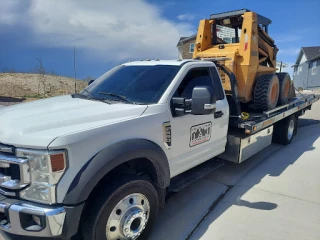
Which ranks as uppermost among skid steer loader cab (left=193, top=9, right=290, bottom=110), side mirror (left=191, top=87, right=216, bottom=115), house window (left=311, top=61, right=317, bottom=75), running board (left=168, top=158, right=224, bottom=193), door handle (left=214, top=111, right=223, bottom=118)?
house window (left=311, top=61, right=317, bottom=75)

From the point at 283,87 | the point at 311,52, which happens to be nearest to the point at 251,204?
the point at 283,87

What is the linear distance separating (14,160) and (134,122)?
1.12m

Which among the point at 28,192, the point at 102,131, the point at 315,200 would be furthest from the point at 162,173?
the point at 315,200

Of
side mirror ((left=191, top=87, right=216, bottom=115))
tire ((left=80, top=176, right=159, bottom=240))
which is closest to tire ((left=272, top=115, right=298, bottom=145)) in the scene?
side mirror ((left=191, top=87, right=216, bottom=115))

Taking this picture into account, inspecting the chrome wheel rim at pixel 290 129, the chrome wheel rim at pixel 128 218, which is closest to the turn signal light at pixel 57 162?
the chrome wheel rim at pixel 128 218

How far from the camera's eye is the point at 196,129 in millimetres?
A: 3547

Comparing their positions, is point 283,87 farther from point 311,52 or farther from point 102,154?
point 311,52

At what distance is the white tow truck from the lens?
86.0 inches

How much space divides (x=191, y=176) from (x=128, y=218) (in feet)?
5.23

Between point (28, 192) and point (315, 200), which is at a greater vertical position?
point (28, 192)

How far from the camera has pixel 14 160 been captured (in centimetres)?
222

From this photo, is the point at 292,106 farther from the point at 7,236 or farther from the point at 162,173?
the point at 7,236

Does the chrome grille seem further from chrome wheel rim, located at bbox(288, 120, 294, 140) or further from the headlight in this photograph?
chrome wheel rim, located at bbox(288, 120, 294, 140)

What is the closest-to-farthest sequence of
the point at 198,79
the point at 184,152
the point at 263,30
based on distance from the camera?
the point at 184,152, the point at 198,79, the point at 263,30
